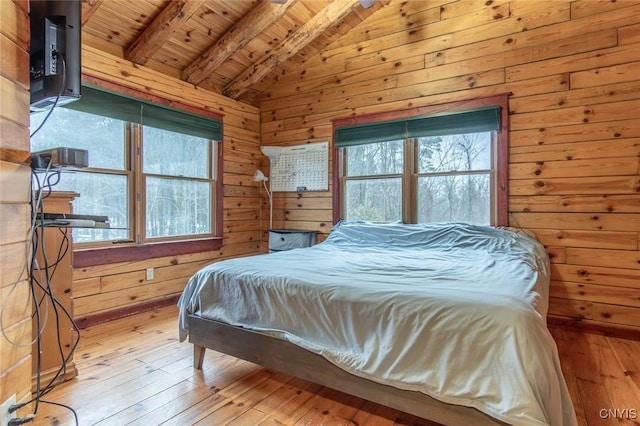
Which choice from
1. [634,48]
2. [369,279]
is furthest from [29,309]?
[634,48]

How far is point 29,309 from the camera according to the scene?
1.28 metres

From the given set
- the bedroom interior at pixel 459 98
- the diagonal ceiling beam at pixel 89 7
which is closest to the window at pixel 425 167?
the bedroom interior at pixel 459 98

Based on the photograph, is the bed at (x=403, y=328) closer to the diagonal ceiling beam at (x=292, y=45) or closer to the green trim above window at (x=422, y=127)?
the green trim above window at (x=422, y=127)

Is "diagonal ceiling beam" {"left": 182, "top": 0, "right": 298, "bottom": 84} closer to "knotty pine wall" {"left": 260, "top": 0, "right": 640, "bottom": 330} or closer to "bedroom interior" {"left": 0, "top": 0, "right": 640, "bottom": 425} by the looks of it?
"bedroom interior" {"left": 0, "top": 0, "right": 640, "bottom": 425}

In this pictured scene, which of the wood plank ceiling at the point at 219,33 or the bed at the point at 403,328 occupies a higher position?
the wood plank ceiling at the point at 219,33

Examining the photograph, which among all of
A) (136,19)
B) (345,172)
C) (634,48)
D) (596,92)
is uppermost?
(136,19)

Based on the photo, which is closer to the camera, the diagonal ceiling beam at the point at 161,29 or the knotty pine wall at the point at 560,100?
the knotty pine wall at the point at 560,100

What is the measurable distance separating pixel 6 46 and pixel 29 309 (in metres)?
0.93

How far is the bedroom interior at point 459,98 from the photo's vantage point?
2.68m

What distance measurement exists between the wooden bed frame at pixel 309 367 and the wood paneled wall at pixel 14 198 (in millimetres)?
907

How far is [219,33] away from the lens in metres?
3.42

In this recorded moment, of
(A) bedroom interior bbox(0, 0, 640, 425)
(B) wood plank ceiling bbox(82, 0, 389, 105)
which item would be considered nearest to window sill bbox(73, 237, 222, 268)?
(A) bedroom interior bbox(0, 0, 640, 425)

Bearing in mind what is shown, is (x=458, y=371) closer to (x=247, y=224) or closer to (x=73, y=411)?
(x=73, y=411)

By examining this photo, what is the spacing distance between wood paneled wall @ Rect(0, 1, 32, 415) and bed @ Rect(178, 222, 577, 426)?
0.96 m
